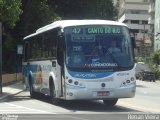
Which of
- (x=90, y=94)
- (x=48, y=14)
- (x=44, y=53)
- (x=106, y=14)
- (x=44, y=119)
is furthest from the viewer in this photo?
(x=106, y=14)

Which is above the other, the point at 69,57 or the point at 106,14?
the point at 106,14

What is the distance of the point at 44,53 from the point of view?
24.1 metres

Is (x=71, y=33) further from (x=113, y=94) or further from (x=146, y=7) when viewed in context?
(x=146, y=7)

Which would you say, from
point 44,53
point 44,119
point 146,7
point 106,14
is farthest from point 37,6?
point 146,7

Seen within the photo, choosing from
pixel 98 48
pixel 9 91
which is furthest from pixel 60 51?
pixel 9 91

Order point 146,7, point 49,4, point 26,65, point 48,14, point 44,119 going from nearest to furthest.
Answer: point 44,119 < point 26,65 < point 48,14 < point 49,4 < point 146,7

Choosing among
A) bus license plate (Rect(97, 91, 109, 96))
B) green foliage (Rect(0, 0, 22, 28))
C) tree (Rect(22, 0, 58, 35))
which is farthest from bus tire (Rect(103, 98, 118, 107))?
tree (Rect(22, 0, 58, 35))

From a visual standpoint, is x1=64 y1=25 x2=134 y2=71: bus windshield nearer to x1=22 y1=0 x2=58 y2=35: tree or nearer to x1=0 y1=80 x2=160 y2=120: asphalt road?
x1=0 y1=80 x2=160 y2=120: asphalt road

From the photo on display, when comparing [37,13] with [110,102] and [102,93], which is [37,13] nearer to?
[110,102]

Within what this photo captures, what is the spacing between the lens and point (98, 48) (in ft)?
67.9

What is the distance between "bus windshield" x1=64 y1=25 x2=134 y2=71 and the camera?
20562mm

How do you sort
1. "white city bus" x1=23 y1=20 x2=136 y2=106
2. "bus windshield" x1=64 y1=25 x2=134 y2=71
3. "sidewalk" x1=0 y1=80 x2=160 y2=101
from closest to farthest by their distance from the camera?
"white city bus" x1=23 y1=20 x2=136 y2=106, "bus windshield" x1=64 y1=25 x2=134 y2=71, "sidewalk" x1=0 y1=80 x2=160 y2=101

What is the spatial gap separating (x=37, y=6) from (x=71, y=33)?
32856 mm

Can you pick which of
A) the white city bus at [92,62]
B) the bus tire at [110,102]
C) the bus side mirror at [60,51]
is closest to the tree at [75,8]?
the bus tire at [110,102]
